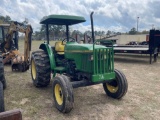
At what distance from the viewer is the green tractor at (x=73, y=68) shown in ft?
13.6

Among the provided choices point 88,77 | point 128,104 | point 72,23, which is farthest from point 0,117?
point 72,23

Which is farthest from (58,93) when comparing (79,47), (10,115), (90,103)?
(10,115)

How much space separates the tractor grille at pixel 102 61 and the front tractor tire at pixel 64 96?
26.2 inches

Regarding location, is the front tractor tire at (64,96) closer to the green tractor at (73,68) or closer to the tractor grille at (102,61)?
the green tractor at (73,68)

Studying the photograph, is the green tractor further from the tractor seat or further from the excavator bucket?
the excavator bucket

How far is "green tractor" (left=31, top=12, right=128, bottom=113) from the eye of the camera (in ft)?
13.6

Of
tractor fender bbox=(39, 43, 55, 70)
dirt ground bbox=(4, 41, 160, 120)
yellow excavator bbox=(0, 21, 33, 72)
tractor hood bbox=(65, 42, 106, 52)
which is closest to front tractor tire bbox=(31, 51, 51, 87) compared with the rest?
tractor fender bbox=(39, 43, 55, 70)

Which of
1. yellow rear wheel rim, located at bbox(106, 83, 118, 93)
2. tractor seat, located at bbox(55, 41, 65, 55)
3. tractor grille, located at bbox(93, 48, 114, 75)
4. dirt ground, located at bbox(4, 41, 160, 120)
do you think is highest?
tractor seat, located at bbox(55, 41, 65, 55)

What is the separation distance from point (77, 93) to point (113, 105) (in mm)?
1258

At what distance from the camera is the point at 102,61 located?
14.1 feet

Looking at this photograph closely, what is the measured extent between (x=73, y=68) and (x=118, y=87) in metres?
1.25

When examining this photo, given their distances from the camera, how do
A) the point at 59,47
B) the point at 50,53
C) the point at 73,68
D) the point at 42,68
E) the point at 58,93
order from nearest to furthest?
1. the point at 58,93
2. the point at 73,68
3. the point at 42,68
4. the point at 50,53
5. the point at 59,47

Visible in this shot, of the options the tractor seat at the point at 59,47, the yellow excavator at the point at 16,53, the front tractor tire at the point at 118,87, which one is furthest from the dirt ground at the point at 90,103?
the yellow excavator at the point at 16,53

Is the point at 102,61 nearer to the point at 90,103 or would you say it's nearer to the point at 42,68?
the point at 90,103
